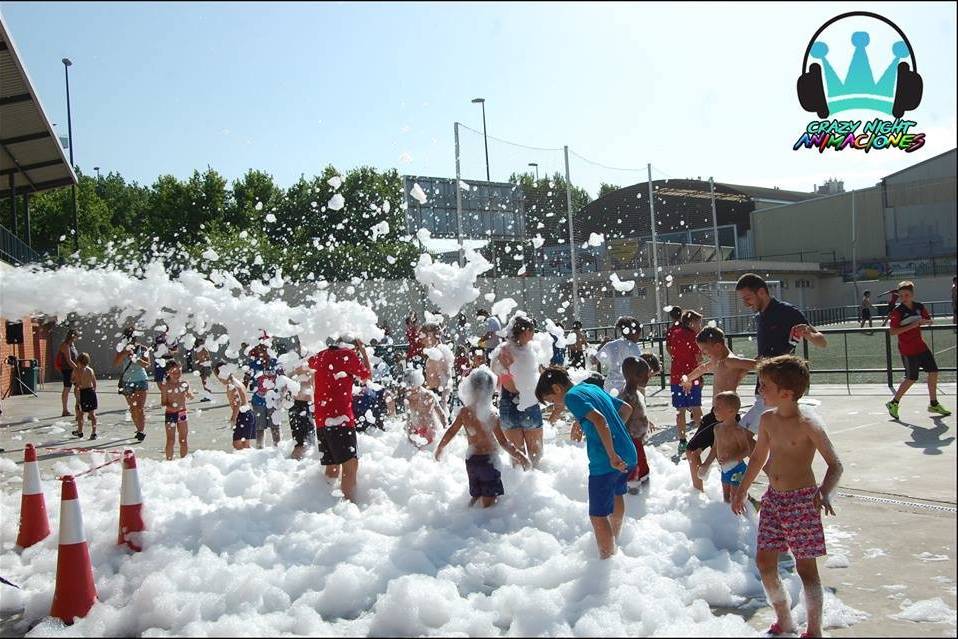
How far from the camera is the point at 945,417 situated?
10000 mm

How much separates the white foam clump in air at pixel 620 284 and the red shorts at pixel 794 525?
1935 centimetres

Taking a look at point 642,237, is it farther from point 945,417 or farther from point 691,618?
point 691,618

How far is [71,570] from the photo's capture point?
16.7ft

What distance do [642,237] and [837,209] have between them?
15119 mm

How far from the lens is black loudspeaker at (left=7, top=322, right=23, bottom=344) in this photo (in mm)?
22109

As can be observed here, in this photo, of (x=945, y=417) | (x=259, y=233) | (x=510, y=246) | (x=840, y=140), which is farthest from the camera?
(x=259, y=233)

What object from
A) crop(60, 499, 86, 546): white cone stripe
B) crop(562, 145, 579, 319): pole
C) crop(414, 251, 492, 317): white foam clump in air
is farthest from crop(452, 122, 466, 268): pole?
crop(60, 499, 86, 546): white cone stripe

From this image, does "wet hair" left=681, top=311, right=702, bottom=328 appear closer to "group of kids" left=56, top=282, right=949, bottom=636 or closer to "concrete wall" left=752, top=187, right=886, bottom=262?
"group of kids" left=56, top=282, right=949, bottom=636

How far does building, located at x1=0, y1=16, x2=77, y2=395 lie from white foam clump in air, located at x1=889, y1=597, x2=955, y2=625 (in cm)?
1564

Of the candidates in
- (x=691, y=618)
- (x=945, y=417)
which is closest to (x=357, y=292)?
(x=945, y=417)

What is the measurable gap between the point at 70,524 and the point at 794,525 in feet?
14.2

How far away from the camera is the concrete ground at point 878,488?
4593 millimetres

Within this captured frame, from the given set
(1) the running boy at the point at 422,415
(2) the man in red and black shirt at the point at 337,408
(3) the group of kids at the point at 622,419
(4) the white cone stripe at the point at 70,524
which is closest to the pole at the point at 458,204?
(3) the group of kids at the point at 622,419

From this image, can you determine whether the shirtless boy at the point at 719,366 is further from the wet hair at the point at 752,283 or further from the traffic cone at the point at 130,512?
the traffic cone at the point at 130,512
